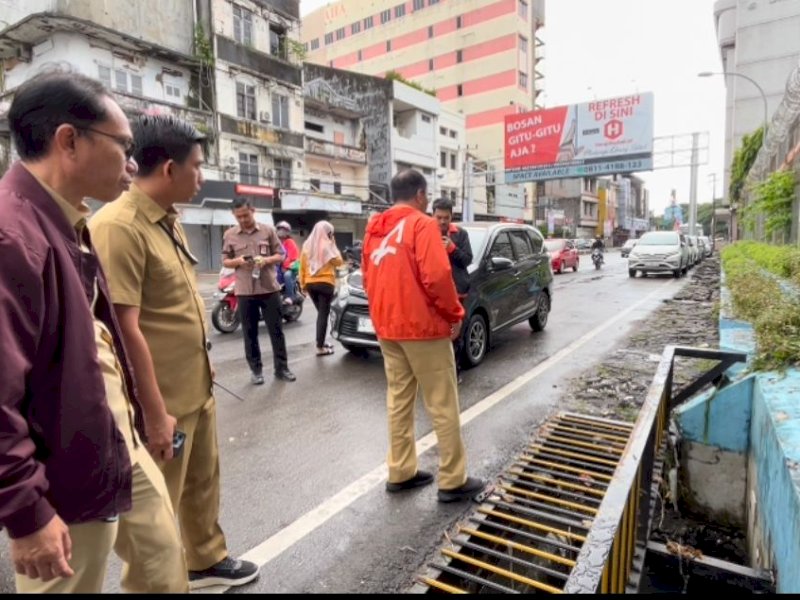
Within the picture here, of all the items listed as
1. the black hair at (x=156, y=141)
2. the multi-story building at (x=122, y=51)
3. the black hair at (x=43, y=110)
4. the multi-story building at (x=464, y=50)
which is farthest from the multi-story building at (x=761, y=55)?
the black hair at (x=43, y=110)

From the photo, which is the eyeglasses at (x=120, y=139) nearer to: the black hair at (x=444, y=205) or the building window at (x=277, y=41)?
the black hair at (x=444, y=205)

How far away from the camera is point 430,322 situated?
2.93 m

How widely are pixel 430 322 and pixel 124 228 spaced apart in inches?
62.6

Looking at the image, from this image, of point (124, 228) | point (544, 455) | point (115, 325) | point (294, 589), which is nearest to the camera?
point (115, 325)

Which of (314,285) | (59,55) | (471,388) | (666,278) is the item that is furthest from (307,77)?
(471,388)

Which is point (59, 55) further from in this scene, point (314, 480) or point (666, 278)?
point (666, 278)

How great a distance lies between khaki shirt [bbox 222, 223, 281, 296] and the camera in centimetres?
529

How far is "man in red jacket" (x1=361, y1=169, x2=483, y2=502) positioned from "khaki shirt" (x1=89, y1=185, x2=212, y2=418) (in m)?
1.14

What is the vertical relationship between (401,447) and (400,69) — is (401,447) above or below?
below

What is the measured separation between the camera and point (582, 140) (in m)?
24.4

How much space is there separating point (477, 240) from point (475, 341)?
1.30m

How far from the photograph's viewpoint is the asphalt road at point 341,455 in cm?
258

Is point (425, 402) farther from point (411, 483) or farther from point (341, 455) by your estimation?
point (341, 455)

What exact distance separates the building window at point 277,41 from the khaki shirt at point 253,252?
877 inches
